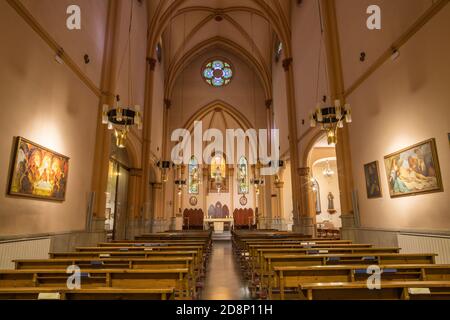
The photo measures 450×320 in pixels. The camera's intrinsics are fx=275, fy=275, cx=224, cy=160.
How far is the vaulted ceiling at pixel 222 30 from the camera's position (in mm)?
14219

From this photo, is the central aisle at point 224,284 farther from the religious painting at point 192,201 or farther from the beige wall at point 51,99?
the religious painting at point 192,201

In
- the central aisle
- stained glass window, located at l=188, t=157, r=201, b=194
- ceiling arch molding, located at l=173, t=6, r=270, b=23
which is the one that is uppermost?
ceiling arch molding, located at l=173, t=6, r=270, b=23

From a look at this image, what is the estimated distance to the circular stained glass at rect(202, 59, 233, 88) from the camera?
21.4 m

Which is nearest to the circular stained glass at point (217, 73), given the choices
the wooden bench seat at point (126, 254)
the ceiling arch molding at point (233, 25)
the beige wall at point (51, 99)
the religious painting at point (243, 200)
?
the ceiling arch molding at point (233, 25)

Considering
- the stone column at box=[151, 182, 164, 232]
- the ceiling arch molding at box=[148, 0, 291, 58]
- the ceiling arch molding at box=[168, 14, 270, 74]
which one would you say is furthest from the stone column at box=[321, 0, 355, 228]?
the stone column at box=[151, 182, 164, 232]

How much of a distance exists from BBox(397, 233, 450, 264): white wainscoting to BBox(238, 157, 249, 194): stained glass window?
2031cm

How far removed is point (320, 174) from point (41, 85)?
18507 millimetres

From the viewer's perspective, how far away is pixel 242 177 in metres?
26.3

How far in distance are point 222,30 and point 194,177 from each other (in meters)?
12.9

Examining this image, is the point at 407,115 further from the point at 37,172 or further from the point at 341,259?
the point at 37,172

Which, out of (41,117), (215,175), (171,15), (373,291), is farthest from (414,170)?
(215,175)

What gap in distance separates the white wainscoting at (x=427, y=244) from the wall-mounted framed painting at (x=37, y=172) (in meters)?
7.56

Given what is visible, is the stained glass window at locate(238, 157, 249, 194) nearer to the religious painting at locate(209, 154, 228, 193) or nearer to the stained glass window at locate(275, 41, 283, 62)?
the religious painting at locate(209, 154, 228, 193)

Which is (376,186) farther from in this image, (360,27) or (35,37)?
(35,37)
